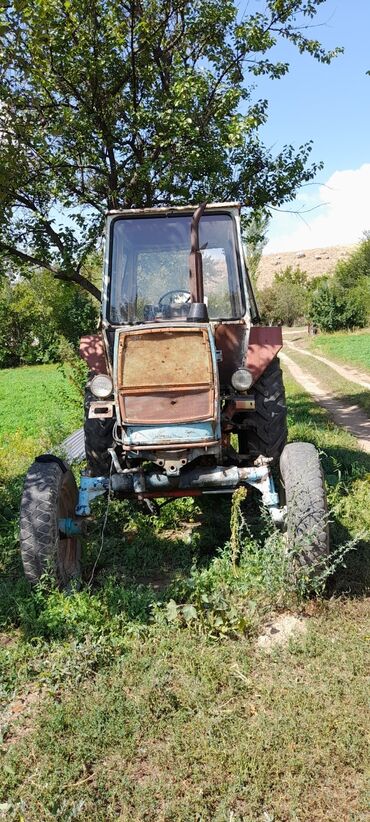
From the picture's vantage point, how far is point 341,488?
20.9ft

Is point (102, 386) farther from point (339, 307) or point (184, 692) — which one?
point (339, 307)

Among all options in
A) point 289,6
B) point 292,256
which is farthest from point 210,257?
point 292,256

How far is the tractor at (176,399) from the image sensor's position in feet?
13.5

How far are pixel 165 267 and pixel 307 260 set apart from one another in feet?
332

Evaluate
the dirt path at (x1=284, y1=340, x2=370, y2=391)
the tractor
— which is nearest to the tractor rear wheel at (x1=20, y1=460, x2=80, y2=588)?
the tractor

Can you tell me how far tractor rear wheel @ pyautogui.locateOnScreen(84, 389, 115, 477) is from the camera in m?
5.18

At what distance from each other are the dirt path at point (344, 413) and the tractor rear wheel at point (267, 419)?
11.9 feet

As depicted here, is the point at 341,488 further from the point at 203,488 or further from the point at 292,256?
the point at 292,256

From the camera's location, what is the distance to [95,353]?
17.1ft

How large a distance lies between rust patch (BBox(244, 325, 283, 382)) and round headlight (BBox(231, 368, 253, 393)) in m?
0.23

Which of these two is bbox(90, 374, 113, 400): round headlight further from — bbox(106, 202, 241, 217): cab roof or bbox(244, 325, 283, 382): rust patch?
bbox(106, 202, 241, 217): cab roof

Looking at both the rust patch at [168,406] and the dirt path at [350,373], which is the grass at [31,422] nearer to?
the rust patch at [168,406]

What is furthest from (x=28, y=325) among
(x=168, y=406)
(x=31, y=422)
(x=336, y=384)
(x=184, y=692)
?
(x=184, y=692)

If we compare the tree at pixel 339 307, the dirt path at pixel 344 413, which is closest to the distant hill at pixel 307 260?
the tree at pixel 339 307
